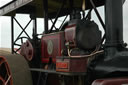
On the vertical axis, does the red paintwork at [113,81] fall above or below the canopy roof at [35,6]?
below

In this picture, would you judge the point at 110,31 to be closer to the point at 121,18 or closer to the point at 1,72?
the point at 121,18

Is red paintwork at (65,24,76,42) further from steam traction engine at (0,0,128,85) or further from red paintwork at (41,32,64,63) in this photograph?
red paintwork at (41,32,64,63)

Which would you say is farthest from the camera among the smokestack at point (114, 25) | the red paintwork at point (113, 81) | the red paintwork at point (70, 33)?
the red paintwork at point (70, 33)

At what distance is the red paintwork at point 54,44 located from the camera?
388cm

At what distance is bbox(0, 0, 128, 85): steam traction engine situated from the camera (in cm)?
298

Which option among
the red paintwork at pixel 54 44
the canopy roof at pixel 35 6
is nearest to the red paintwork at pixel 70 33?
the red paintwork at pixel 54 44

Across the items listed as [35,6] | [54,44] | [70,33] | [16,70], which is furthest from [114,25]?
[35,6]

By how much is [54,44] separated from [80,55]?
0.77 m

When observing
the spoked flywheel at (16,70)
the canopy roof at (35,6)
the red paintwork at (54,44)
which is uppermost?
the canopy roof at (35,6)

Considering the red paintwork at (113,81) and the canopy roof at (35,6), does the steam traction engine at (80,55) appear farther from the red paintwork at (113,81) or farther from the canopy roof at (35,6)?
the canopy roof at (35,6)

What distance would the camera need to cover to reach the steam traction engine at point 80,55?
298cm

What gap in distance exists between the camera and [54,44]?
4.05 m

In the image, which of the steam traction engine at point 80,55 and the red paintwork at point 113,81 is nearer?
the red paintwork at point 113,81

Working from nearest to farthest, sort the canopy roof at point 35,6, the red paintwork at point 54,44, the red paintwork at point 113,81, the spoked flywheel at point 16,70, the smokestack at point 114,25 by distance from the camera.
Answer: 1. the red paintwork at point 113,81
2. the smokestack at point 114,25
3. the red paintwork at point 54,44
4. the spoked flywheel at point 16,70
5. the canopy roof at point 35,6
